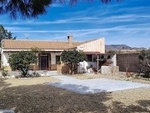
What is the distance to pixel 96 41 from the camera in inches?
1294

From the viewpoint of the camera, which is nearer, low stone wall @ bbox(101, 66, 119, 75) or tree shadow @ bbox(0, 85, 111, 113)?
tree shadow @ bbox(0, 85, 111, 113)

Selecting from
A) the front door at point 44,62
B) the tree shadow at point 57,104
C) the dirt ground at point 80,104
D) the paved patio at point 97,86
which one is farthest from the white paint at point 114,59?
the tree shadow at point 57,104

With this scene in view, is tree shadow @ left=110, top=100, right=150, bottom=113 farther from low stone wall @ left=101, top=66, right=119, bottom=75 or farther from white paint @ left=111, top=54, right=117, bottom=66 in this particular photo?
white paint @ left=111, top=54, right=117, bottom=66

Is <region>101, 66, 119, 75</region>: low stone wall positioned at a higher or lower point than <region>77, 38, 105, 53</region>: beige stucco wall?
lower

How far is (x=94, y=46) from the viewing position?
32.5 metres

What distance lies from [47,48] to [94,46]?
20.5ft

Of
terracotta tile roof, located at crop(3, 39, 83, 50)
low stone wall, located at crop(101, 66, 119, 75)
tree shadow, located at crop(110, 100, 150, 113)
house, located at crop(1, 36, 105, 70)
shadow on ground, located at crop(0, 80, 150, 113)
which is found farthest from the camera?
terracotta tile roof, located at crop(3, 39, 83, 50)

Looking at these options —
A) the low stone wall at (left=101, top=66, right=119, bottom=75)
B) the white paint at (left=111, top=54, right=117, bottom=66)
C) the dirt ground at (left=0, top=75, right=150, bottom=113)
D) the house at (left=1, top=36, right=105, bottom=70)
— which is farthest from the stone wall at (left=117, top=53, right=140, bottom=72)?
the dirt ground at (left=0, top=75, right=150, bottom=113)

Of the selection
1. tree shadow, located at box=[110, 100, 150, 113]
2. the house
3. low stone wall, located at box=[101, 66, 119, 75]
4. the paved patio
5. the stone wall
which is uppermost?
the house

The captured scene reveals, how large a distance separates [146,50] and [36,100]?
1318 centimetres

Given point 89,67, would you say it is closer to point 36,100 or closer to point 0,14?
point 36,100

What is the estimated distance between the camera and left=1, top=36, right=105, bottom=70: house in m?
32.1

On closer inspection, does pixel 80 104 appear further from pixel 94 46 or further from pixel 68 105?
pixel 94 46

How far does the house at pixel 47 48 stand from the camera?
32.1 metres
